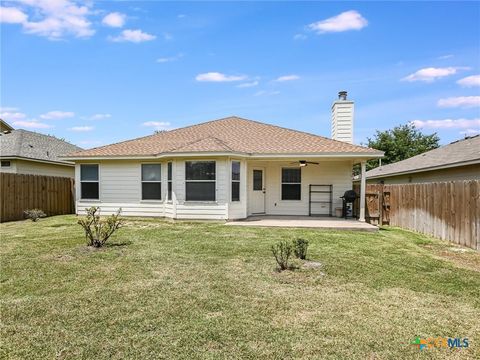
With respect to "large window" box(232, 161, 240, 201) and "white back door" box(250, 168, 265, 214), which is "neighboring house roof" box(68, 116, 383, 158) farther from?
"white back door" box(250, 168, 265, 214)

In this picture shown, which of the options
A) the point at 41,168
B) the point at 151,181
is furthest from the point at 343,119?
the point at 41,168

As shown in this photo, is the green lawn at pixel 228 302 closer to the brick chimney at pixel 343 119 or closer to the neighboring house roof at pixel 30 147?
the brick chimney at pixel 343 119

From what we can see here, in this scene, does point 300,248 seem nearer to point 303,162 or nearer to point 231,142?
point 303,162

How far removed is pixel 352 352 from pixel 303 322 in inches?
26.5

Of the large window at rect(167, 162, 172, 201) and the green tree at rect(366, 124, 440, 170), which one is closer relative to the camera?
the large window at rect(167, 162, 172, 201)

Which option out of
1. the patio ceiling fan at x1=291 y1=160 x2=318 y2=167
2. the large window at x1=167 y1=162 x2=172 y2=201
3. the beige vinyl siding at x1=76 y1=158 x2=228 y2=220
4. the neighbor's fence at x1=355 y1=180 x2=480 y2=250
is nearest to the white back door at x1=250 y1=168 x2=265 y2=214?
the patio ceiling fan at x1=291 y1=160 x2=318 y2=167

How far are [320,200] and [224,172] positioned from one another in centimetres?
470

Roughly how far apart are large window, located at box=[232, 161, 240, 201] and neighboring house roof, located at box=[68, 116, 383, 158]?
1.87 ft

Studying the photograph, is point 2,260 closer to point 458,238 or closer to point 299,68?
point 458,238

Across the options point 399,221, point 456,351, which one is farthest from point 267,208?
point 456,351

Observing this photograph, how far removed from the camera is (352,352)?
2.89 metres

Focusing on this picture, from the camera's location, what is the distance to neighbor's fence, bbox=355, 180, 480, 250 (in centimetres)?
754

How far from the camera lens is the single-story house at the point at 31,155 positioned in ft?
50.8

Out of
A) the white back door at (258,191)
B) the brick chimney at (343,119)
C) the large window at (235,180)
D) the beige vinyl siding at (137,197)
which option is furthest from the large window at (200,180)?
the brick chimney at (343,119)
